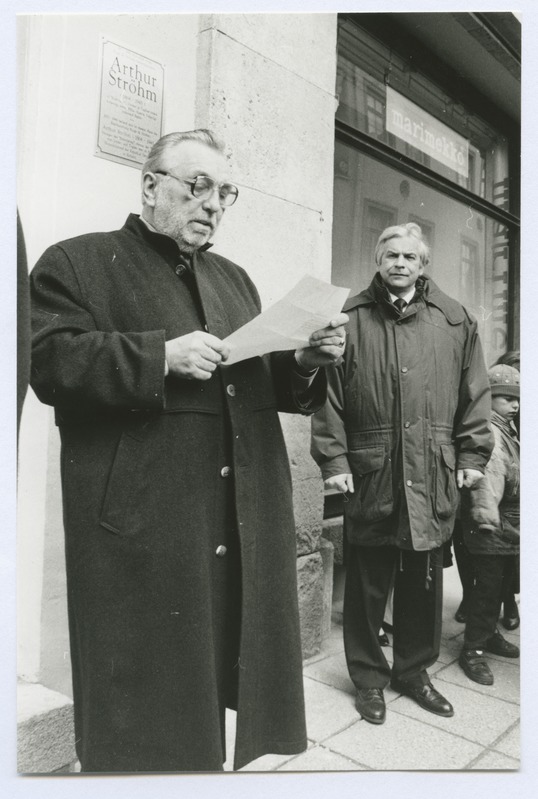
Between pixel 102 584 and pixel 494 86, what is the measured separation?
2.81m

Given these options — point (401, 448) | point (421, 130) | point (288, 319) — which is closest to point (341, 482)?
point (401, 448)

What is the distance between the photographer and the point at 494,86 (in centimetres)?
309

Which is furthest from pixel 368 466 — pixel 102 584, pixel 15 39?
pixel 15 39

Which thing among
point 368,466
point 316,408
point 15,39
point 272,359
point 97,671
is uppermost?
point 15,39

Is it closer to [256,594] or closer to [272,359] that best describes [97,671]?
[256,594]

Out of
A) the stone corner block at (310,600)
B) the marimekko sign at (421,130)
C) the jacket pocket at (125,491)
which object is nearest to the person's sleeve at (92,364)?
the jacket pocket at (125,491)

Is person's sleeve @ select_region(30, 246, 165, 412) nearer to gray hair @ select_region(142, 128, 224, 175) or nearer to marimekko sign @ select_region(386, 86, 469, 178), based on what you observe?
gray hair @ select_region(142, 128, 224, 175)

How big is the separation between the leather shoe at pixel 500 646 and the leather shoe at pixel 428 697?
1.75ft

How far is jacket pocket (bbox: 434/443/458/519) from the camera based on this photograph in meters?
2.51

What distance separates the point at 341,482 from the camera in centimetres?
251

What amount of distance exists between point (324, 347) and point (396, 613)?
142 cm

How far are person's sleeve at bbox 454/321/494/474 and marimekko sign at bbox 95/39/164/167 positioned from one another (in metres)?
1.44

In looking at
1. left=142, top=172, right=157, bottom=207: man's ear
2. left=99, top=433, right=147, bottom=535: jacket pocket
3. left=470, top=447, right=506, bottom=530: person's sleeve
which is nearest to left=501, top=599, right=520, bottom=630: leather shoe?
left=470, top=447, right=506, bottom=530: person's sleeve

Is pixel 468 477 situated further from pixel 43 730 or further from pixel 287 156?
pixel 43 730
